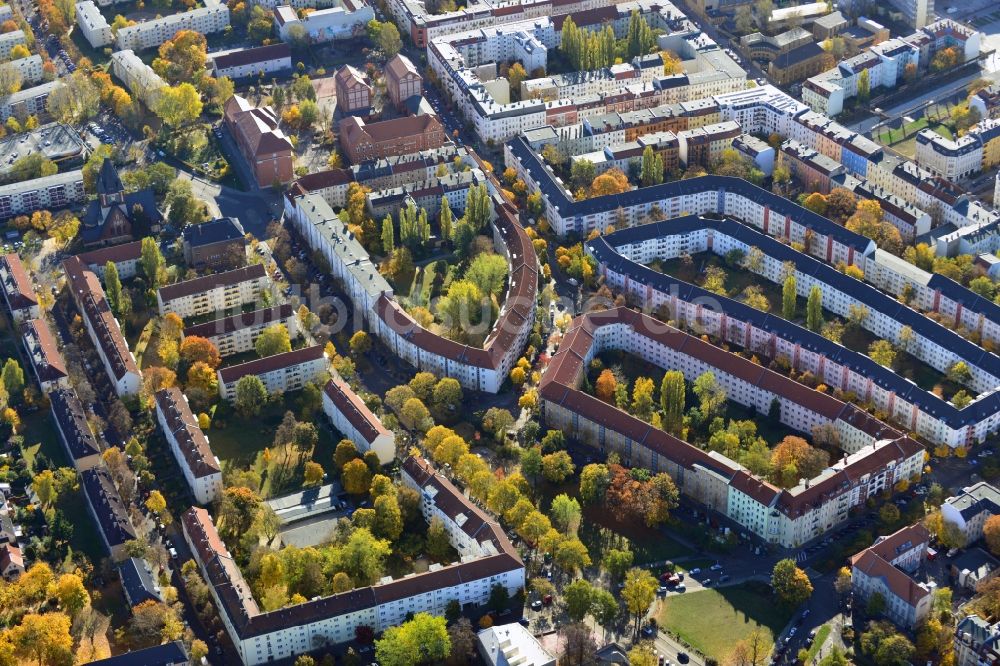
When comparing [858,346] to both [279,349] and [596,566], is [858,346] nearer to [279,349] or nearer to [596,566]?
[596,566]

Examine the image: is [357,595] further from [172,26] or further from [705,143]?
[172,26]

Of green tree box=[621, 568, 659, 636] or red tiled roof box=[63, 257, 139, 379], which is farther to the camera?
red tiled roof box=[63, 257, 139, 379]

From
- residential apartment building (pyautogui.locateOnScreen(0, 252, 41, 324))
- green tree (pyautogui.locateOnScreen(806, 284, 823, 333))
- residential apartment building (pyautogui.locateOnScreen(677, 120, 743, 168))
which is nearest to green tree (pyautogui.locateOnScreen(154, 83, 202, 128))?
residential apartment building (pyautogui.locateOnScreen(0, 252, 41, 324))

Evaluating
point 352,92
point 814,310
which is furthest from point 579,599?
point 352,92

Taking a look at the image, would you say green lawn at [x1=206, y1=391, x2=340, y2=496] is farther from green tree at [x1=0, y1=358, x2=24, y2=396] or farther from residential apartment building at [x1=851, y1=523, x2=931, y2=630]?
residential apartment building at [x1=851, y1=523, x2=931, y2=630]

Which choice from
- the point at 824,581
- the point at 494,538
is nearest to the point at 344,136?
the point at 494,538

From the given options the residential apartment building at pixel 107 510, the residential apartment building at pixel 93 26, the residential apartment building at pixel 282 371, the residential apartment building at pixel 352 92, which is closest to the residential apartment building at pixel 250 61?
the residential apartment building at pixel 352 92
